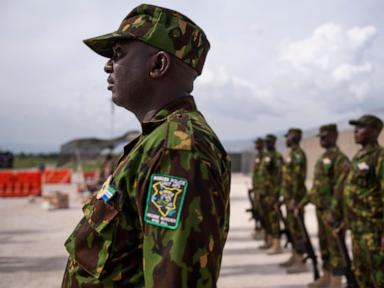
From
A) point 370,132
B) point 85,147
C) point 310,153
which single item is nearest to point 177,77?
point 370,132

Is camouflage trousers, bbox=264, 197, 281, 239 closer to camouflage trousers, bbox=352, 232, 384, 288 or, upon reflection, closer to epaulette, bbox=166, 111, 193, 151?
camouflage trousers, bbox=352, 232, 384, 288

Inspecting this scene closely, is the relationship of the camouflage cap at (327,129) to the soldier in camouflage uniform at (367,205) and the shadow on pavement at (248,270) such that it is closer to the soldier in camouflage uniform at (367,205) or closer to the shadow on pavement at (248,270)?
the soldier in camouflage uniform at (367,205)

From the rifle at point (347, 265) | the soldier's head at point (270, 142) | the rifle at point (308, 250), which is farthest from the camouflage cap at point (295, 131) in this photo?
the rifle at point (347, 265)

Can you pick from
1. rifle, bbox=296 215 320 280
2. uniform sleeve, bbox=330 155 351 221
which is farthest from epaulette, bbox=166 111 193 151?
rifle, bbox=296 215 320 280

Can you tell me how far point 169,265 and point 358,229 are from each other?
3.77 meters

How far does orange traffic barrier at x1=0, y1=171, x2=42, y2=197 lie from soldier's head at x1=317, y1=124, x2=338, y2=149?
1375 centimetres

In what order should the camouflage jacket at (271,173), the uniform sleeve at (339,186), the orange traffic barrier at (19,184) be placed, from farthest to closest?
the orange traffic barrier at (19,184)
the camouflage jacket at (271,173)
the uniform sleeve at (339,186)

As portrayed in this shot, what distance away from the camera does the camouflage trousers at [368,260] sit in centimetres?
424

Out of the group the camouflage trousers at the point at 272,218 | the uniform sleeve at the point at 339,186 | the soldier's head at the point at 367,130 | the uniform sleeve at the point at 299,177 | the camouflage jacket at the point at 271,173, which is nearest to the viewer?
the soldier's head at the point at 367,130

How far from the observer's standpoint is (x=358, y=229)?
4.43m

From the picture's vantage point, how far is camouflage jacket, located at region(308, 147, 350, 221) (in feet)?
17.9

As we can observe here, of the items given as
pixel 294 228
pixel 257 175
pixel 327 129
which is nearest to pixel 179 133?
pixel 327 129

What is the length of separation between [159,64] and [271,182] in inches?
277

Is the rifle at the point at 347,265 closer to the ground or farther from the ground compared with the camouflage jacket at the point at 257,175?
closer to the ground
